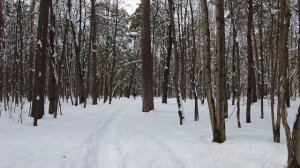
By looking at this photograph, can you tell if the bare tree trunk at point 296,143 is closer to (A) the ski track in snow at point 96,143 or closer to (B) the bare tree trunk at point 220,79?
(B) the bare tree trunk at point 220,79

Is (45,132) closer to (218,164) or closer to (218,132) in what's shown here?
(218,132)

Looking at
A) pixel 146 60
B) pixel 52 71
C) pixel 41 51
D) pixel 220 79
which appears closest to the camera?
pixel 220 79

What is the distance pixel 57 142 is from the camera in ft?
29.9

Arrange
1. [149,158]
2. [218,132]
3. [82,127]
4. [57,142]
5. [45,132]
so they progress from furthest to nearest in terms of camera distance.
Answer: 1. [82,127]
2. [45,132]
3. [57,142]
4. [218,132]
5. [149,158]

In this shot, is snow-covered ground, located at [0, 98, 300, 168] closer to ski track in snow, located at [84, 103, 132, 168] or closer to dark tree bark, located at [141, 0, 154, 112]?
ski track in snow, located at [84, 103, 132, 168]

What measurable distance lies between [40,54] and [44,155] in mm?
6641

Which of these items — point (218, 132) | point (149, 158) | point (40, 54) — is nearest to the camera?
point (149, 158)

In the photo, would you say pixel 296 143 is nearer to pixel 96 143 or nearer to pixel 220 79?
pixel 220 79

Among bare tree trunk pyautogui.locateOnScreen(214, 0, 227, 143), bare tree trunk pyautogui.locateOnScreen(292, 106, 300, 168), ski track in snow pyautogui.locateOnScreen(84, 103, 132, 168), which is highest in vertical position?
bare tree trunk pyautogui.locateOnScreen(214, 0, 227, 143)

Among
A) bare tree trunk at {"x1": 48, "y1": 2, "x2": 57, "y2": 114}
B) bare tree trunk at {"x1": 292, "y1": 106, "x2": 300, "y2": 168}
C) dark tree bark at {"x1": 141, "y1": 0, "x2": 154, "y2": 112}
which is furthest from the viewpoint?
dark tree bark at {"x1": 141, "y1": 0, "x2": 154, "y2": 112}

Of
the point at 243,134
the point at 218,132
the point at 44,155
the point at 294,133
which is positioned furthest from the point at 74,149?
the point at 294,133

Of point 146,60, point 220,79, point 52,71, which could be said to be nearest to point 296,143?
point 220,79

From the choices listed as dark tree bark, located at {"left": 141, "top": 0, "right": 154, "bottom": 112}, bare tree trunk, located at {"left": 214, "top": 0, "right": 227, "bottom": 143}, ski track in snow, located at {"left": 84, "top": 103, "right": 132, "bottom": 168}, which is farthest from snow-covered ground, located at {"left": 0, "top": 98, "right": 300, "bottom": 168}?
dark tree bark, located at {"left": 141, "top": 0, "right": 154, "bottom": 112}

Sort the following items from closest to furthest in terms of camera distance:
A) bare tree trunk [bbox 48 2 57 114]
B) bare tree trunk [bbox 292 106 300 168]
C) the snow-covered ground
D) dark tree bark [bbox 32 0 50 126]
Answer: bare tree trunk [bbox 292 106 300 168], the snow-covered ground, dark tree bark [bbox 32 0 50 126], bare tree trunk [bbox 48 2 57 114]
